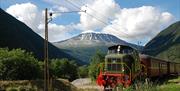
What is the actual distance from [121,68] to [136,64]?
170cm

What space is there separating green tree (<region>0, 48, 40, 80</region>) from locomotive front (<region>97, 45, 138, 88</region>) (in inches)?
308

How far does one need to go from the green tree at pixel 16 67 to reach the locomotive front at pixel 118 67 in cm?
784

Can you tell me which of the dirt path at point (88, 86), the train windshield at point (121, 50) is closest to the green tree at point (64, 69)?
the dirt path at point (88, 86)

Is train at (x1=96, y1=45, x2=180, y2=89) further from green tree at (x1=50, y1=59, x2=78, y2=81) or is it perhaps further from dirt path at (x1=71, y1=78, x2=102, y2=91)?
green tree at (x1=50, y1=59, x2=78, y2=81)

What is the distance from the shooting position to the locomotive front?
36.6 metres

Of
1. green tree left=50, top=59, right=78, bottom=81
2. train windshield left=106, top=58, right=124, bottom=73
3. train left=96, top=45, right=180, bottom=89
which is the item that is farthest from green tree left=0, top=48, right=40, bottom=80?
green tree left=50, top=59, right=78, bottom=81

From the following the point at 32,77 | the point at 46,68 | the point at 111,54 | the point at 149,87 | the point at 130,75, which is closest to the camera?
the point at 149,87

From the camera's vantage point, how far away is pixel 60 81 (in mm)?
38844

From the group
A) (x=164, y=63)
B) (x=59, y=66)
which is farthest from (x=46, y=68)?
(x=59, y=66)

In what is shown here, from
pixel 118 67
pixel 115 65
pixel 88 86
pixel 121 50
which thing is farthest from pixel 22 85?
pixel 88 86

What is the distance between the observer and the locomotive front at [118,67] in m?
36.6

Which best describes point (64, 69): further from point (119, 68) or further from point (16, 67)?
point (119, 68)

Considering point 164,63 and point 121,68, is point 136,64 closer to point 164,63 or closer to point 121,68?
point 121,68

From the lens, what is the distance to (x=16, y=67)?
38.8 meters
